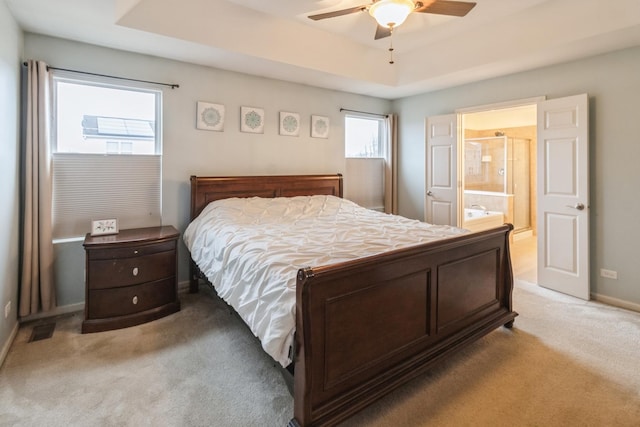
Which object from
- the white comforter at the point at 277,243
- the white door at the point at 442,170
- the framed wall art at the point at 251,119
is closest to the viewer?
the white comforter at the point at 277,243

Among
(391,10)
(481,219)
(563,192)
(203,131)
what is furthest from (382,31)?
(481,219)

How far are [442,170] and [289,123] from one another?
231cm

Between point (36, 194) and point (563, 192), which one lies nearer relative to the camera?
point (36, 194)

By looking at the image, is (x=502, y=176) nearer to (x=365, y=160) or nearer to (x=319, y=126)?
(x=365, y=160)

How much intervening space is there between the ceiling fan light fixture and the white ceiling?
2.81 feet

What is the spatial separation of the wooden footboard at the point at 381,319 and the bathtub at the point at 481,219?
294 cm

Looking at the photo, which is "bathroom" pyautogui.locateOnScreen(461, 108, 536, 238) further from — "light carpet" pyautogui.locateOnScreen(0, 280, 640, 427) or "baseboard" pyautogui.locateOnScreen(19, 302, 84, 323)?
"baseboard" pyautogui.locateOnScreen(19, 302, 84, 323)

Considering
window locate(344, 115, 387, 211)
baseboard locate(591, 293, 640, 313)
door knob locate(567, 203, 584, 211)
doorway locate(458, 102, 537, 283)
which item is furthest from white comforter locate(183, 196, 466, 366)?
doorway locate(458, 102, 537, 283)

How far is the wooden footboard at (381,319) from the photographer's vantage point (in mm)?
1609

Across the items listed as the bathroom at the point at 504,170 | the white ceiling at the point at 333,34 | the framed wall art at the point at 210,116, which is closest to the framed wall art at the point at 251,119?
the framed wall art at the point at 210,116

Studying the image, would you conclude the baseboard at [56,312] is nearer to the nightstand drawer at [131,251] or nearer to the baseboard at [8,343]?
the baseboard at [8,343]

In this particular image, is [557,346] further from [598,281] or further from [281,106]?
[281,106]

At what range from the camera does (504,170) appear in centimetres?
689

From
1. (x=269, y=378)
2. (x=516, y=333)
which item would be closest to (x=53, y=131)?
(x=269, y=378)
